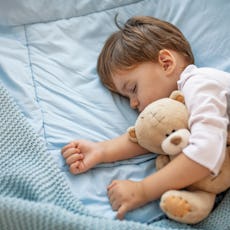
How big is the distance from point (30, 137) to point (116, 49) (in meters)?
0.36

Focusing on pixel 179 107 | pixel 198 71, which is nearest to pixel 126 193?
pixel 179 107

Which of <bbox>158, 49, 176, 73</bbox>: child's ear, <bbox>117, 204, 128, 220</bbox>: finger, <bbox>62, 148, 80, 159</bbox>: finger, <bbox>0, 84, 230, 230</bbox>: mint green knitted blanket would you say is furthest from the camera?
<bbox>158, 49, 176, 73</bbox>: child's ear

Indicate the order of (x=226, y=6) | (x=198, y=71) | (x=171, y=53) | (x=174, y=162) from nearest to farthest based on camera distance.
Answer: (x=174, y=162), (x=198, y=71), (x=171, y=53), (x=226, y=6)

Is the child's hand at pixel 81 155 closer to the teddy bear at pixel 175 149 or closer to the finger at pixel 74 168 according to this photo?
the finger at pixel 74 168

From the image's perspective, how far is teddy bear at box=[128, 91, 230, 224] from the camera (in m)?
1.01

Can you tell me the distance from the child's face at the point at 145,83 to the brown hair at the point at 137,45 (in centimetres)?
2

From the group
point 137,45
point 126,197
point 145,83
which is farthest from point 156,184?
point 137,45

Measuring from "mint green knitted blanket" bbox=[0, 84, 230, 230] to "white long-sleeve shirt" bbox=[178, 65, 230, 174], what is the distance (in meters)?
0.13


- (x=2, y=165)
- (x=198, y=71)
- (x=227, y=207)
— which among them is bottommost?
(x=2, y=165)

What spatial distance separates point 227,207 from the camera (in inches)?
41.6

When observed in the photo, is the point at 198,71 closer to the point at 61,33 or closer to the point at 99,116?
the point at 99,116

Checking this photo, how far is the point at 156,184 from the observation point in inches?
41.4

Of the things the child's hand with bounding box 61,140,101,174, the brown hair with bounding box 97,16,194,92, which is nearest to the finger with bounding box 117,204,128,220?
the child's hand with bounding box 61,140,101,174

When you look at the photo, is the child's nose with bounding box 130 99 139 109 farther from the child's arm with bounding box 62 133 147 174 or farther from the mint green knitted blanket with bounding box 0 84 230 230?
the mint green knitted blanket with bounding box 0 84 230 230
